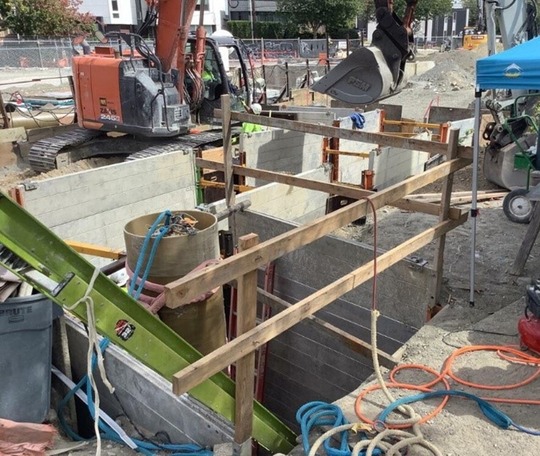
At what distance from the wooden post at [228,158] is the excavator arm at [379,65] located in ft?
6.06

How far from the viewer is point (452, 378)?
4.09 meters

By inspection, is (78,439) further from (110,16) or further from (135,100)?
(110,16)

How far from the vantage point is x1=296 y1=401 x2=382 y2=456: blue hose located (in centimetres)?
327

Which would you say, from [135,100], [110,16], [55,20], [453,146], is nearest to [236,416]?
[453,146]

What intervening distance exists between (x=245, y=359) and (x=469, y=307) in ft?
10.0

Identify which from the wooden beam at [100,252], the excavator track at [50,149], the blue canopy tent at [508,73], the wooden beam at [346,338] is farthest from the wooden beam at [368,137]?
the excavator track at [50,149]

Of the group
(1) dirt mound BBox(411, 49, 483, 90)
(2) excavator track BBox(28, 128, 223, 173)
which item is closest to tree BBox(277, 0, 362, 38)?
(1) dirt mound BBox(411, 49, 483, 90)

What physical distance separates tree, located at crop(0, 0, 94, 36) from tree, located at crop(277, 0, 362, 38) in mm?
22325

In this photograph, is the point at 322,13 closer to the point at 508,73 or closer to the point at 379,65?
the point at 379,65

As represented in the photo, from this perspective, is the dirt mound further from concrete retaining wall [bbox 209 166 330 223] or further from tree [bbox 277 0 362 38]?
concrete retaining wall [bbox 209 166 330 223]

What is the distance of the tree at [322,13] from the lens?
54144 millimetres

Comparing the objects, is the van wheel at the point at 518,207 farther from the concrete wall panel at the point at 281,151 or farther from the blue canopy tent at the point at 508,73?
the blue canopy tent at the point at 508,73

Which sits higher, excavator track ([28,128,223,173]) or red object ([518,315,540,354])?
excavator track ([28,128,223,173])

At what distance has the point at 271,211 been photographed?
7812 mm
